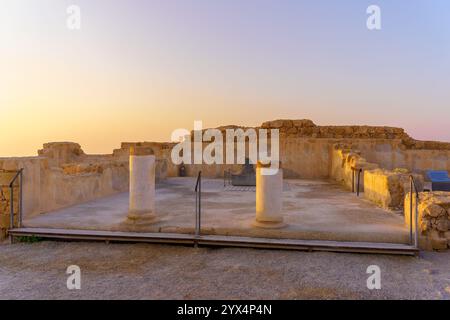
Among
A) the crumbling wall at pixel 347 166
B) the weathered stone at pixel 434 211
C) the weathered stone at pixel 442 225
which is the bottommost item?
the weathered stone at pixel 442 225

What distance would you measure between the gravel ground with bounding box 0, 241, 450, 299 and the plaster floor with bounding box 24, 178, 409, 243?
0.51 m

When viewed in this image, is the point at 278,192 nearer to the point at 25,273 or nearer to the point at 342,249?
the point at 342,249

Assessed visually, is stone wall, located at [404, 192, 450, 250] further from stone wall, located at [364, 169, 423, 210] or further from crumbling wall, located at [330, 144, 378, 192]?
crumbling wall, located at [330, 144, 378, 192]

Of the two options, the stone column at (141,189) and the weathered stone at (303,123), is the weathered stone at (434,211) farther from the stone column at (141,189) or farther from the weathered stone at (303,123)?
the weathered stone at (303,123)

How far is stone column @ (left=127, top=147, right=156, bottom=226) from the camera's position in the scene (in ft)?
22.6

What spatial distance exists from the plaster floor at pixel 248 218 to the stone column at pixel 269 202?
0.62ft

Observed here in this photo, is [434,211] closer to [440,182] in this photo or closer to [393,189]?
[393,189]

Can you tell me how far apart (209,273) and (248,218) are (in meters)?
2.58

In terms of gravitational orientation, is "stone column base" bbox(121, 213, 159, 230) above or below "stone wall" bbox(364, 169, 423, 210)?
below

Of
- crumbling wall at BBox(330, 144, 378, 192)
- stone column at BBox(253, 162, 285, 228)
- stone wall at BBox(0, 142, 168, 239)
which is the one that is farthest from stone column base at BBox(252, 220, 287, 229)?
crumbling wall at BBox(330, 144, 378, 192)

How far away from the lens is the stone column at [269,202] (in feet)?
21.2

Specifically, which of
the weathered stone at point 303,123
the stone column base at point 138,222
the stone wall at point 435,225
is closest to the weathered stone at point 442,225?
the stone wall at point 435,225

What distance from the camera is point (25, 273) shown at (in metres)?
5.02
